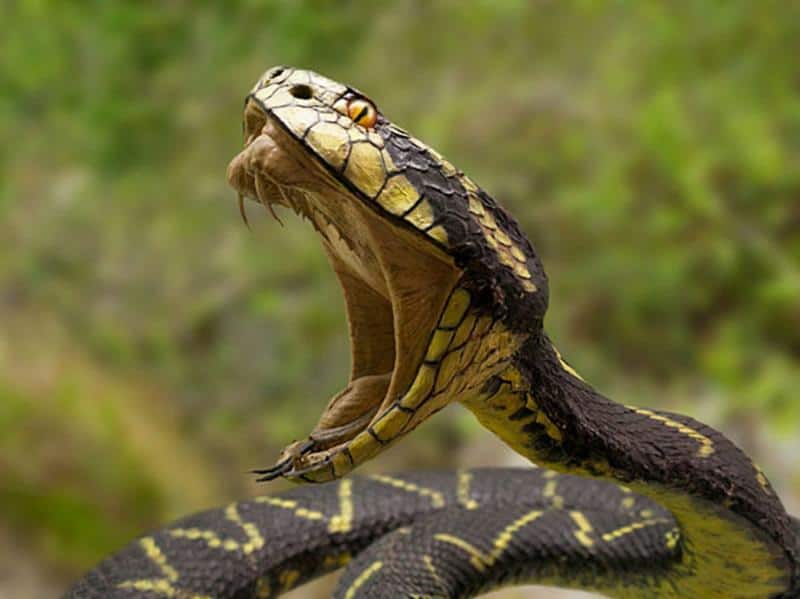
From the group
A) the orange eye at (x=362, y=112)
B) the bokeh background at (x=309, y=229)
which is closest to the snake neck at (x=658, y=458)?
the orange eye at (x=362, y=112)

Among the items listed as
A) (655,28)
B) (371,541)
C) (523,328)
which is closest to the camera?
(523,328)

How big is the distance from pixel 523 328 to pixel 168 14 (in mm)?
2779

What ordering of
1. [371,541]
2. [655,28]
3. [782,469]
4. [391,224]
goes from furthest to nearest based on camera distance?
[655,28] < [782,469] < [371,541] < [391,224]

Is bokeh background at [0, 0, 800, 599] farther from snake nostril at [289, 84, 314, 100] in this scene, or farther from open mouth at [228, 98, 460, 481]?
snake nostril at [289, 84, 314, 100]

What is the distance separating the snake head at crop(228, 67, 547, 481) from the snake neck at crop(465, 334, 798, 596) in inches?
3.8

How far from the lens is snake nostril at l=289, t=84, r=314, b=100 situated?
3.33 ft

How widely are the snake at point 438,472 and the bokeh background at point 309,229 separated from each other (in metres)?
1.44

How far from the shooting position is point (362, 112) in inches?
40.5

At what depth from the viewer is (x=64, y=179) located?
3822mm

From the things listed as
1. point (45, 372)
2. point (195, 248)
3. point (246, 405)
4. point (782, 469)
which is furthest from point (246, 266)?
point (782, 469)

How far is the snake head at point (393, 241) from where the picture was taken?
1.00m

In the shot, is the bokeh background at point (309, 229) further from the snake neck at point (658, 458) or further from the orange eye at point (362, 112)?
the orange eye at point (362, 112)

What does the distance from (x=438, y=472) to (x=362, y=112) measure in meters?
1.43

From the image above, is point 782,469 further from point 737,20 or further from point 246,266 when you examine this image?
point 246,266
